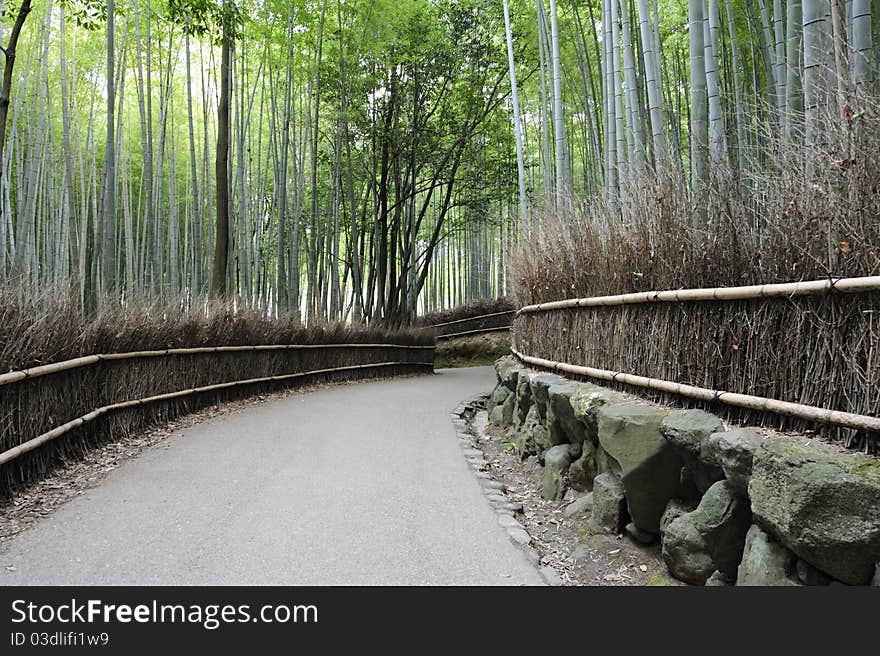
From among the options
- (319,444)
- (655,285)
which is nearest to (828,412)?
(655,285)

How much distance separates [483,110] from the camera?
12.4 meters

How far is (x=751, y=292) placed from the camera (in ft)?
7.16

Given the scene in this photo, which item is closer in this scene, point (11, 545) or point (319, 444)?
point (11, 545)

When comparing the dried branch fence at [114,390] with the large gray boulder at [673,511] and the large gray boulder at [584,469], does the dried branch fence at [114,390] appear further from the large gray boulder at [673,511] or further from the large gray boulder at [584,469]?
the large gray boulder at [673,511]

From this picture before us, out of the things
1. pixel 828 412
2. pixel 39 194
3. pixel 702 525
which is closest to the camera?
pixel 828 412

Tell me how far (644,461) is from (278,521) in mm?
1621

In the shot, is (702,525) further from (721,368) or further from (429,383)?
(429,383)

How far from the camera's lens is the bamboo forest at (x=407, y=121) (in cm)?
284

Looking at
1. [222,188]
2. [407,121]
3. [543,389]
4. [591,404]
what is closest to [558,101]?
[543,389]

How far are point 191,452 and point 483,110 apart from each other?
10.0m

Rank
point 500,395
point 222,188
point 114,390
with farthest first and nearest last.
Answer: point 222,188 < point 500,395 < point 114,390

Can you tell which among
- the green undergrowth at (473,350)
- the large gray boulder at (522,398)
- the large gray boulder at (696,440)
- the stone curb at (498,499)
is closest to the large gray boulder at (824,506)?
the large gray boulder at (696,440)

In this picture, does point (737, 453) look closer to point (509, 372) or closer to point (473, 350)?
point (509, 372)

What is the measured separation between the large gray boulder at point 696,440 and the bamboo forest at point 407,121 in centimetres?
61
